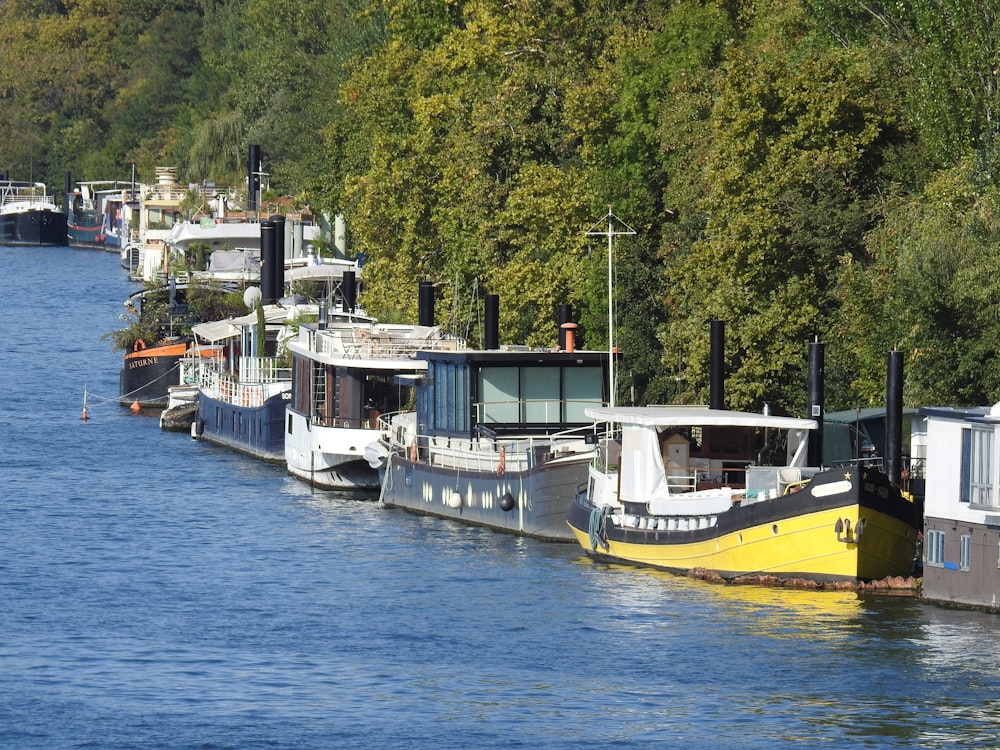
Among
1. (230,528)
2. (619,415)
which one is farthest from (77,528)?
(619,415)

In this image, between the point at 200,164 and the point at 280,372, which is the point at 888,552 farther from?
the point at 200,164

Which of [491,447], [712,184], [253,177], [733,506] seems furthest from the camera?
[253,177]

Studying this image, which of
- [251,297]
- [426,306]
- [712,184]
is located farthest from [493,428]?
[251,297]

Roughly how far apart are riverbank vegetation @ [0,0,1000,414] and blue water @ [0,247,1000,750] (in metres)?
10.4

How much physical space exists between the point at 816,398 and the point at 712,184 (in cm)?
1464

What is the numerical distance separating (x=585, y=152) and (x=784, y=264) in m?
16.0

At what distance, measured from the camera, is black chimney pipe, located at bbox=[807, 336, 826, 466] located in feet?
168

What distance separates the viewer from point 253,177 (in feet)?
469

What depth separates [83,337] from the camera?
124 m

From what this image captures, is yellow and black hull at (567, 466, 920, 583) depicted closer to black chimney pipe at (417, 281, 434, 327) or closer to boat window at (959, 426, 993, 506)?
boat window at (959, 426, 993, 506)

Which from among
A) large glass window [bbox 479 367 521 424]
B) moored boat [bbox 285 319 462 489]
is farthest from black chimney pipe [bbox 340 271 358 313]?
large glass window [bbox 479 367 521 424]

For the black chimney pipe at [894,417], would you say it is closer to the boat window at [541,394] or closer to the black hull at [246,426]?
the boat window at [541,394]

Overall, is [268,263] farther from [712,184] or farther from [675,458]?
[675,458]

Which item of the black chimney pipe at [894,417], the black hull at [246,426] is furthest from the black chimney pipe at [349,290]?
the black chimney pipe at [894,417]
